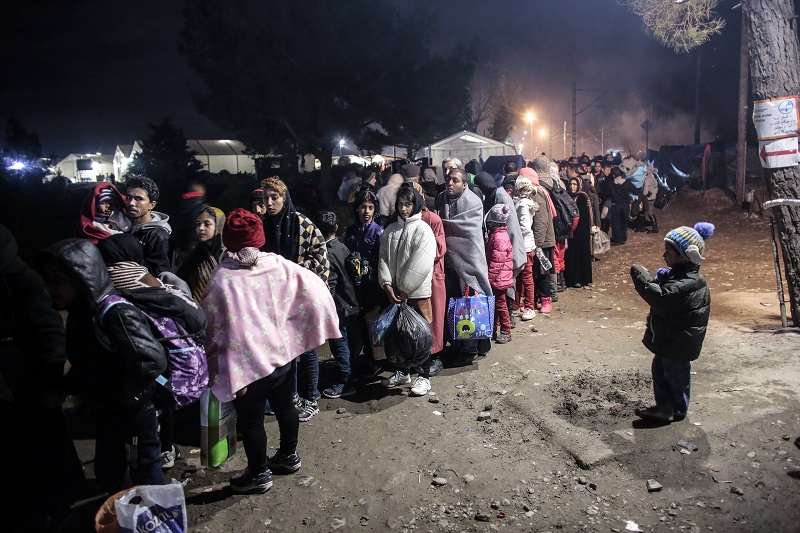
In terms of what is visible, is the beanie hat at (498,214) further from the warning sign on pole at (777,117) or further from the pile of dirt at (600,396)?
the warning sign on pole at (777,117)

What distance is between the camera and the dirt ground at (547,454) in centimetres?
349

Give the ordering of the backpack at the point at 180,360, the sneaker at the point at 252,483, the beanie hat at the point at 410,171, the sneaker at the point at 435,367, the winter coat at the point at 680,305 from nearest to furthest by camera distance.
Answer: the backpack at the point at 180,360 < the sneaker at the point at 252,483 < the winter coat at the point at 680,305 < the sneaker at the point at 435,367 < the beanie hat at the point at 410,171

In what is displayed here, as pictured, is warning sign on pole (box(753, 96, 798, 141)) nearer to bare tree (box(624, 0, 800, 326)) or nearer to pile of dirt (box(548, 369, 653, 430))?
bare tree (box(624, 0, 800, 326))

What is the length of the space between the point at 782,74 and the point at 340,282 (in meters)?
5.23

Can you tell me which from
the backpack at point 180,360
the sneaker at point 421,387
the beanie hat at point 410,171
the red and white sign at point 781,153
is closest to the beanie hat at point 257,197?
the backpack at point 180,360

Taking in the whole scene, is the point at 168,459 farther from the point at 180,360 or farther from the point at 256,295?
the point at 256,295

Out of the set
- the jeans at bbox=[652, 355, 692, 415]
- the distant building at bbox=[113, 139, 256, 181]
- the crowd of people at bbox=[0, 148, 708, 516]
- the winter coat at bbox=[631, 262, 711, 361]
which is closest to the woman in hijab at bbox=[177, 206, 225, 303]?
the crowd of people at bbox=[0, 148, 708, 516]

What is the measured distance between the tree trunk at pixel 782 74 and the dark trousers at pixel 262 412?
5578mm

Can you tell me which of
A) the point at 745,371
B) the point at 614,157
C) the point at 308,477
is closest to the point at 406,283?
the point at 308,477

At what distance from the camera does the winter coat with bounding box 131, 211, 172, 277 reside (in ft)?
13.9

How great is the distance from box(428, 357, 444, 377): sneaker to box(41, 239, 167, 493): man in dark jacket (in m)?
3.14

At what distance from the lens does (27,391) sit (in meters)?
2.84

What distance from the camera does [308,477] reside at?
4012 mm

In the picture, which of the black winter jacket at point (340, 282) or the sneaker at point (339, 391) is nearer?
the black winter jacket at point (340, 282)
